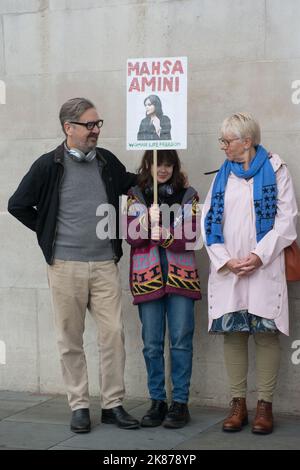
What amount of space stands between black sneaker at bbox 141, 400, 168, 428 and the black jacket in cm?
99

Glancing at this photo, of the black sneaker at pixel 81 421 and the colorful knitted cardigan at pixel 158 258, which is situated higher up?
the colorful knitted cardigan at pixel 158 258

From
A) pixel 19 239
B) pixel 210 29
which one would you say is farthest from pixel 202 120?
pixel 19 239

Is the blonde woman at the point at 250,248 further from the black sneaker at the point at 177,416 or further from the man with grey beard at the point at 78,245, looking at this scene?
the man with grey beard at the point at 78,245

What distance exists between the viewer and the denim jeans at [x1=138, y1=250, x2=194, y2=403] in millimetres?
6020

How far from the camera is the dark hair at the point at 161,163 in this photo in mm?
6066

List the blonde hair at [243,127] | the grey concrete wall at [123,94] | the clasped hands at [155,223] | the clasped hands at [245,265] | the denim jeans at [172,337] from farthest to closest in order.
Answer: the grey concrete wall at [123,94] → the denim jeans at [172,337] → the clasped hands at [155,223] → the blonde hair at [243,127] → the clasped hands at [245,265]

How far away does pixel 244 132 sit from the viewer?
576cm

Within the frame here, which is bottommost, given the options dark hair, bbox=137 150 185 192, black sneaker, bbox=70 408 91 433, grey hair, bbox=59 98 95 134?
black sneaker, bbox=70 408 91 433

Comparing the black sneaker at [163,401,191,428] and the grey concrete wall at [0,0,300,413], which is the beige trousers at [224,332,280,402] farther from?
the grey concrete wall at [0,0,300,413]

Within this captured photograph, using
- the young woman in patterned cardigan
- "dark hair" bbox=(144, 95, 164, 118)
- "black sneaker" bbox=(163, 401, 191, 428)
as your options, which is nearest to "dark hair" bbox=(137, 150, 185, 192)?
the young woman in patterned cardigan

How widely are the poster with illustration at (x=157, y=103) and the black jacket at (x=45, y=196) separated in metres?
0.32

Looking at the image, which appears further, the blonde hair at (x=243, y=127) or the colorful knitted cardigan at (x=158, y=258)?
the colorful knitted cardigan at (x=158, y=258)

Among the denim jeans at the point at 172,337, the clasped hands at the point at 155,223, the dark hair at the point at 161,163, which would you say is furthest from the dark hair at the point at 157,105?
the denim jeans at the point at 172,337
